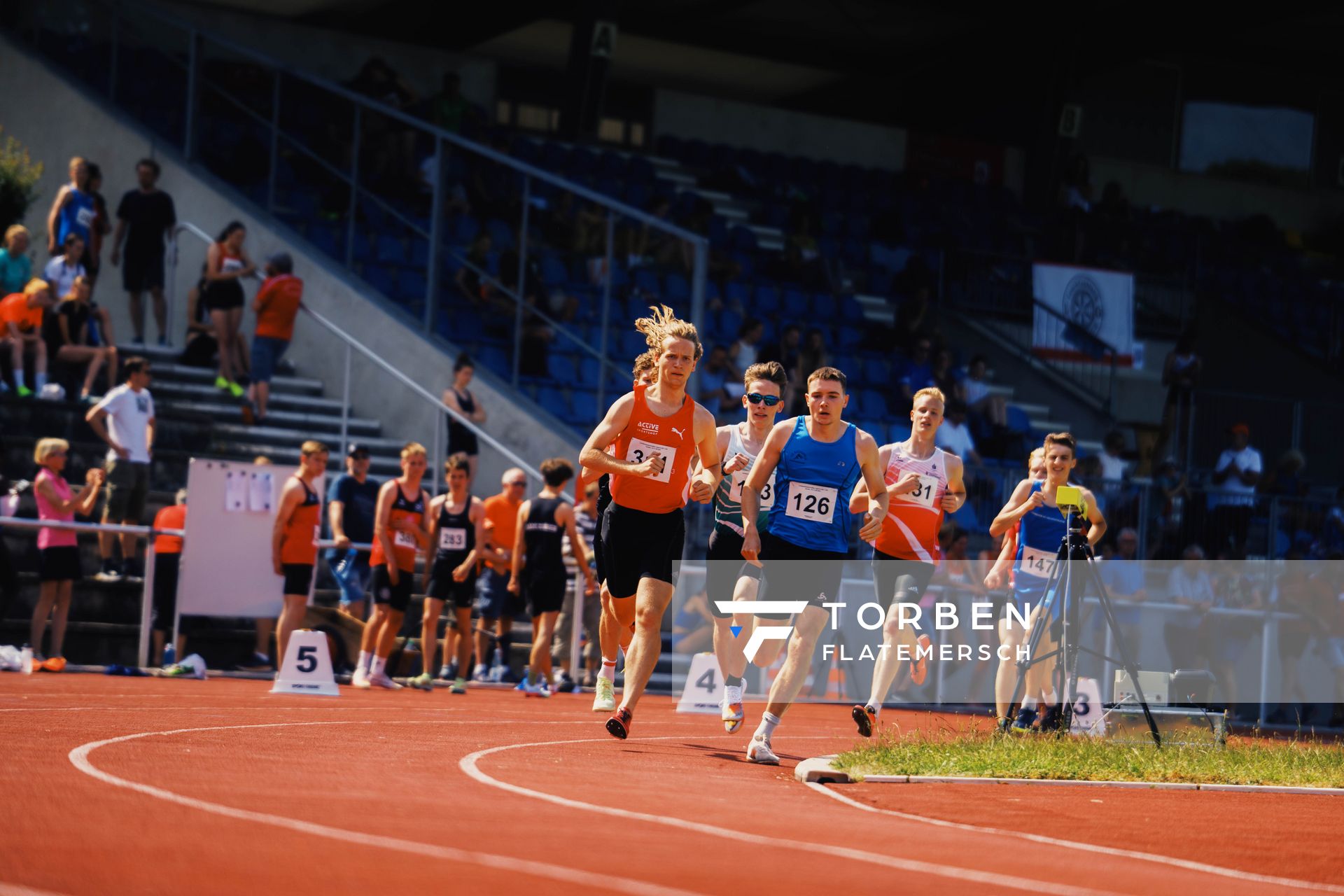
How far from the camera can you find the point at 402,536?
650 inches

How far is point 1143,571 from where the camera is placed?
64.5 feet

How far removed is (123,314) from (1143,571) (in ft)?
42.4

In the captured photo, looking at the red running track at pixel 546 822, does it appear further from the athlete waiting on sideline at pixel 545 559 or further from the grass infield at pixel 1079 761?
the athlete waiting on sideline at pixel 545 559

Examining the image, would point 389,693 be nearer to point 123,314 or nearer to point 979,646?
point 979,646

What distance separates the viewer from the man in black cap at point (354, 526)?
17.5 meters

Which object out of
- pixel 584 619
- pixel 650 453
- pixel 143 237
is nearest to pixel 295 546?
pixel 584 619

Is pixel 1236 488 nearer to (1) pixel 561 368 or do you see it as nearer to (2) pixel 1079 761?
(1) pixel 561 368

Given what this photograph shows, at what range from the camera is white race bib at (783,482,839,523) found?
414 inches

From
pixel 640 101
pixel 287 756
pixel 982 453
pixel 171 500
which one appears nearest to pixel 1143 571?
pixel 982 453

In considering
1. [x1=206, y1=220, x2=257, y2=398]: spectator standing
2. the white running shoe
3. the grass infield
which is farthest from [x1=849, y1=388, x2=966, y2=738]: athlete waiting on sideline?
[x1=206, y1=220, x2=257, y2=398]: spectator standing

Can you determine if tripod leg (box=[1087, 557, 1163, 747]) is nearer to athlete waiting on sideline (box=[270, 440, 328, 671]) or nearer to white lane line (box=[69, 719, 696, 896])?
white lane line (box=[69, 719, 696, 896])

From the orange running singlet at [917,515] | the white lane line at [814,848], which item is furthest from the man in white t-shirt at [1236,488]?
the white lane line at [814,848]

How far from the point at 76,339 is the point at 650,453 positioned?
35.6 ft

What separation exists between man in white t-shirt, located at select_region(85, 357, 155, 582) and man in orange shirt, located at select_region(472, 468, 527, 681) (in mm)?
3225
